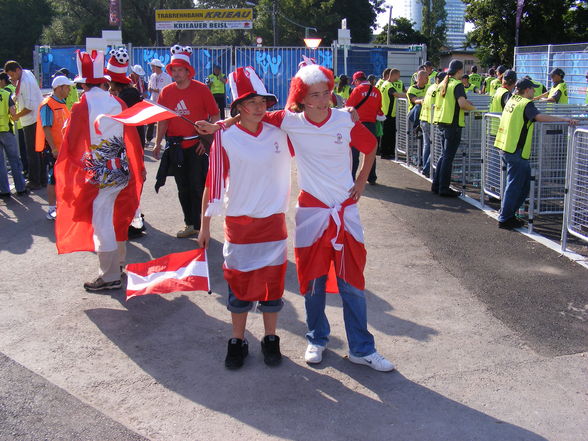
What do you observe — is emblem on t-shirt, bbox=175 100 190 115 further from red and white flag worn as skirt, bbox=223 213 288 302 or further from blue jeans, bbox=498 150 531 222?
blue jeans, bbox=498 150 531 222

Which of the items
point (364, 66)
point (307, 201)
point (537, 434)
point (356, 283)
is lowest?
point (537, 434)

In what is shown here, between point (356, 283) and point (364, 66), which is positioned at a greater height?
point (364, 66)

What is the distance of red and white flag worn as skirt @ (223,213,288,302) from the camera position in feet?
13.6

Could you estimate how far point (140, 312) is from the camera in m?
5.41

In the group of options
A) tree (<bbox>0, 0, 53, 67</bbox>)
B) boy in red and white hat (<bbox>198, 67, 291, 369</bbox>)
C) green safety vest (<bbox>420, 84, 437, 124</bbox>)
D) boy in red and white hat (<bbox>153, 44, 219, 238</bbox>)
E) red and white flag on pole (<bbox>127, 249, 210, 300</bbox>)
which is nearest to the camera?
boy in red and white hat (<bbox>198, 67, 291, 369</bbox>)

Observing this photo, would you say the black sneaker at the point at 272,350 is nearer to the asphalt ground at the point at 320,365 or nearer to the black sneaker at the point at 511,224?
the asphalt ground at the point at 320,365

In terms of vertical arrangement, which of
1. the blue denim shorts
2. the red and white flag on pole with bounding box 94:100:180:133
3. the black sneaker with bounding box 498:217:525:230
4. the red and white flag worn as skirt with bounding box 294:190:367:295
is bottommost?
the black sneaker with bounding box 498:217:525:230

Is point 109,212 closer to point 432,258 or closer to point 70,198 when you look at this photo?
point 70,198

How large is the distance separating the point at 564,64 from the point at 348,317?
771 inches

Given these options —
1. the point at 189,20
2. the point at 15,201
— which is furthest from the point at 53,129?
the point at 189,20

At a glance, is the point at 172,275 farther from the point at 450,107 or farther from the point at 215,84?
the point at 215,84

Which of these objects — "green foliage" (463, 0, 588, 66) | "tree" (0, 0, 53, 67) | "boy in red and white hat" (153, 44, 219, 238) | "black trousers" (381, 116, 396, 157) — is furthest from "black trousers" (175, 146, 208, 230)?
"tree" (0, 0, 53, 67)

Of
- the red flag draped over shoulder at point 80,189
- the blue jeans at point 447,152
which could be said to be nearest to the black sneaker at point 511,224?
the blue jeans at point 447,152

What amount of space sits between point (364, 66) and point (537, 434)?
66.2 ft
